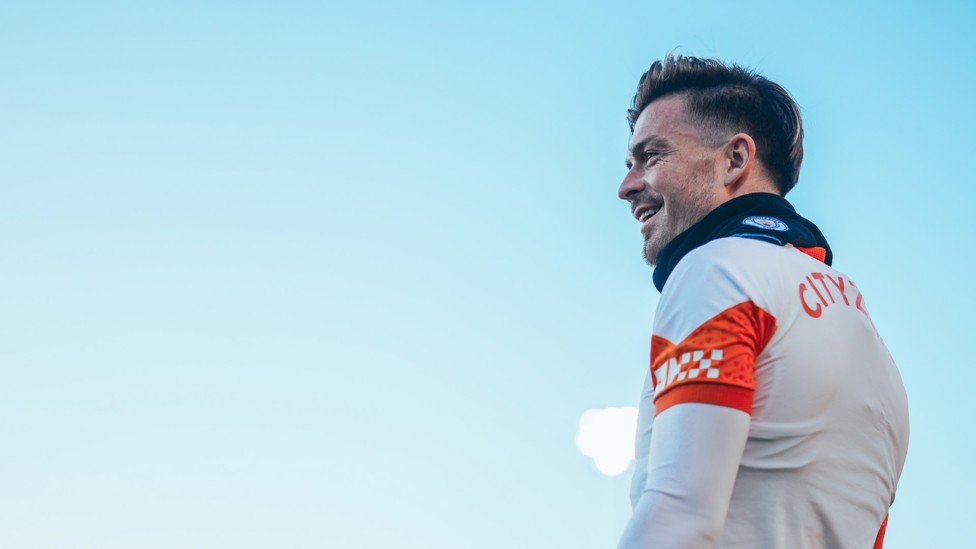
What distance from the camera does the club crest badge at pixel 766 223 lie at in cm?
331

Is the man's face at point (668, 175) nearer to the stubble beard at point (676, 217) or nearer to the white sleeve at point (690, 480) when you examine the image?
the stubble beard at point (676, 217)

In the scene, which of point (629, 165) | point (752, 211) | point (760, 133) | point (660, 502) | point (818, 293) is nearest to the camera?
point (660, 502)

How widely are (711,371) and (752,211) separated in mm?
946

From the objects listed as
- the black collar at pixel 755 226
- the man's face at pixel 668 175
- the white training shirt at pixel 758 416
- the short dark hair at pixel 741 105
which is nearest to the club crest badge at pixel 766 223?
the black collar at pixel 755 226

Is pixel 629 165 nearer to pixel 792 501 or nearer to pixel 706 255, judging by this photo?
pixel 706 255

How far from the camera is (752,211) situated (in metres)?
3.50


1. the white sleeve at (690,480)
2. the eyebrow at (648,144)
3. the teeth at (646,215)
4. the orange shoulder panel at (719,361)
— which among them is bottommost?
the white sleeve at (690,480)

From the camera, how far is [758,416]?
113 inches

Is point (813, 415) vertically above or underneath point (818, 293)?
underneath

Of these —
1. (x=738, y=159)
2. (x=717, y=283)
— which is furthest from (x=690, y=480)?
(x=738, y=159)

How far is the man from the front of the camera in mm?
2676

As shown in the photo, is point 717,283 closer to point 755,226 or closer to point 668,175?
point 755,226

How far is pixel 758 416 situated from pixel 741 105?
1771mm

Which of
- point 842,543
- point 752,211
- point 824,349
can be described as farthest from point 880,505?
point 752,211
